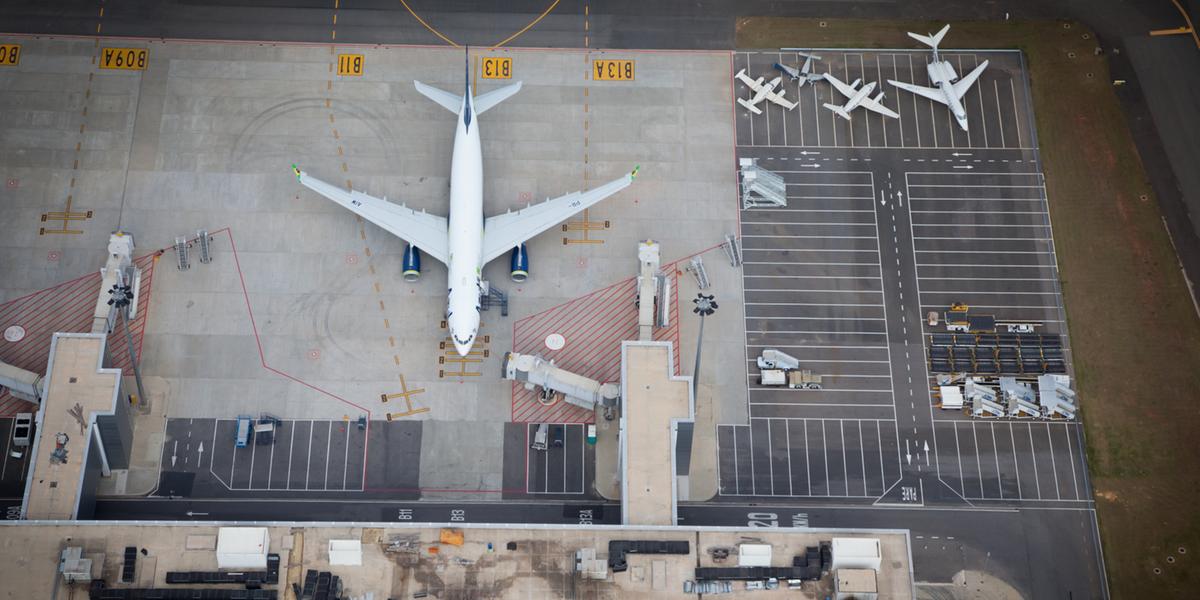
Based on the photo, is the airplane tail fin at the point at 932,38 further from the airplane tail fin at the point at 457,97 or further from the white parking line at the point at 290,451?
the white parking line at the point at 290,451

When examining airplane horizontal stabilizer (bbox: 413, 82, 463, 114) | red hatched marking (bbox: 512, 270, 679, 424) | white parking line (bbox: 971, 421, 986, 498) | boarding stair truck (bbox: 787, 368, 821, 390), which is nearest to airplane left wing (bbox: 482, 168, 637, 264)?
red hatched marking (bbox: 512, 270, 679, 424)

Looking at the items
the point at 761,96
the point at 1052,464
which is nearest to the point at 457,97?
the point at 761,96

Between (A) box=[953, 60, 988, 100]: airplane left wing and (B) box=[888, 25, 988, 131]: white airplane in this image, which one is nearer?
(B) box=[888, 25, 988, 131]: white airplane

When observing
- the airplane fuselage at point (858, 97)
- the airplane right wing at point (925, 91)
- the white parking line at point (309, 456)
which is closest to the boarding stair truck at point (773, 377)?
the airplane fuselage at point (858, 97)

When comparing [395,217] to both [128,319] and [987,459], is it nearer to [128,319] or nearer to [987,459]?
[128,319]

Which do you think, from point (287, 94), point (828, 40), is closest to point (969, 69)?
point (828, 40)

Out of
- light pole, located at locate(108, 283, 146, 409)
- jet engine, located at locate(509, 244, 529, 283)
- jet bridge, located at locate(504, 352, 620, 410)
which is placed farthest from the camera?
jet engine, located at locate(509, 244, 529, 283)

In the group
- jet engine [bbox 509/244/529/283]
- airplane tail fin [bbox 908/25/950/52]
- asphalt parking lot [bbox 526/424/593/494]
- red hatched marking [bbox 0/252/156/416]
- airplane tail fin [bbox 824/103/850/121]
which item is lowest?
asphalt parking lot [bbox 526/424/593/494]

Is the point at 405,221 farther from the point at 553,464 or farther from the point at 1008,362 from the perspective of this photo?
the point at 1008,362

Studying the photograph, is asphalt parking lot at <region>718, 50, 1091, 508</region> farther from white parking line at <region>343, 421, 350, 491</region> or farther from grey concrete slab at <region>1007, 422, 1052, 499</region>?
white parking line at <region>343, 421, 350, 491</region>
